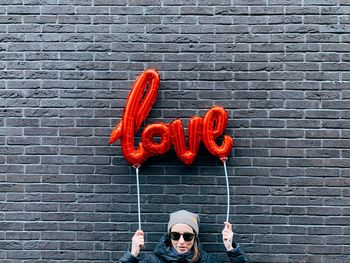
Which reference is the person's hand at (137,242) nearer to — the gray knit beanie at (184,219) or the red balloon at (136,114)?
the gray knit beanie at (184,219)

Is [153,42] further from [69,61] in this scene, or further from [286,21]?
[286,21]

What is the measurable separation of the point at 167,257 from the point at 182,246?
0.17 meters

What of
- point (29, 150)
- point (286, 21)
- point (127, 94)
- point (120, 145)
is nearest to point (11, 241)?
point (29, 150)

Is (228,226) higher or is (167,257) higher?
(228,226)

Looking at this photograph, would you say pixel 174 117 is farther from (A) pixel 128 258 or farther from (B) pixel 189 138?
(A) pixel 128 258

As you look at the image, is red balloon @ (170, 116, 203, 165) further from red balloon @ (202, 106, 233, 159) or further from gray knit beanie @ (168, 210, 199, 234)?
gray knit beanie @ (168, 210, 199, 234)

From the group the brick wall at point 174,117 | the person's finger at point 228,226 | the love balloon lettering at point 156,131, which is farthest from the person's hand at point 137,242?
the person's finger at point 228,226

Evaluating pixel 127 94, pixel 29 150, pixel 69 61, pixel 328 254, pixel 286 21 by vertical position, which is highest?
pixel 286 21

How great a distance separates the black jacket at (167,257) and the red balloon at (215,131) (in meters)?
0.87

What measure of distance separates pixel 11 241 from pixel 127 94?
6.01 feet

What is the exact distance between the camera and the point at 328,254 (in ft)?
16.9

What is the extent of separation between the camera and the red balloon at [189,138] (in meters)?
4.88

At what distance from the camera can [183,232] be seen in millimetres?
4621

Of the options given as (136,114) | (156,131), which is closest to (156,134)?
(156,131)
